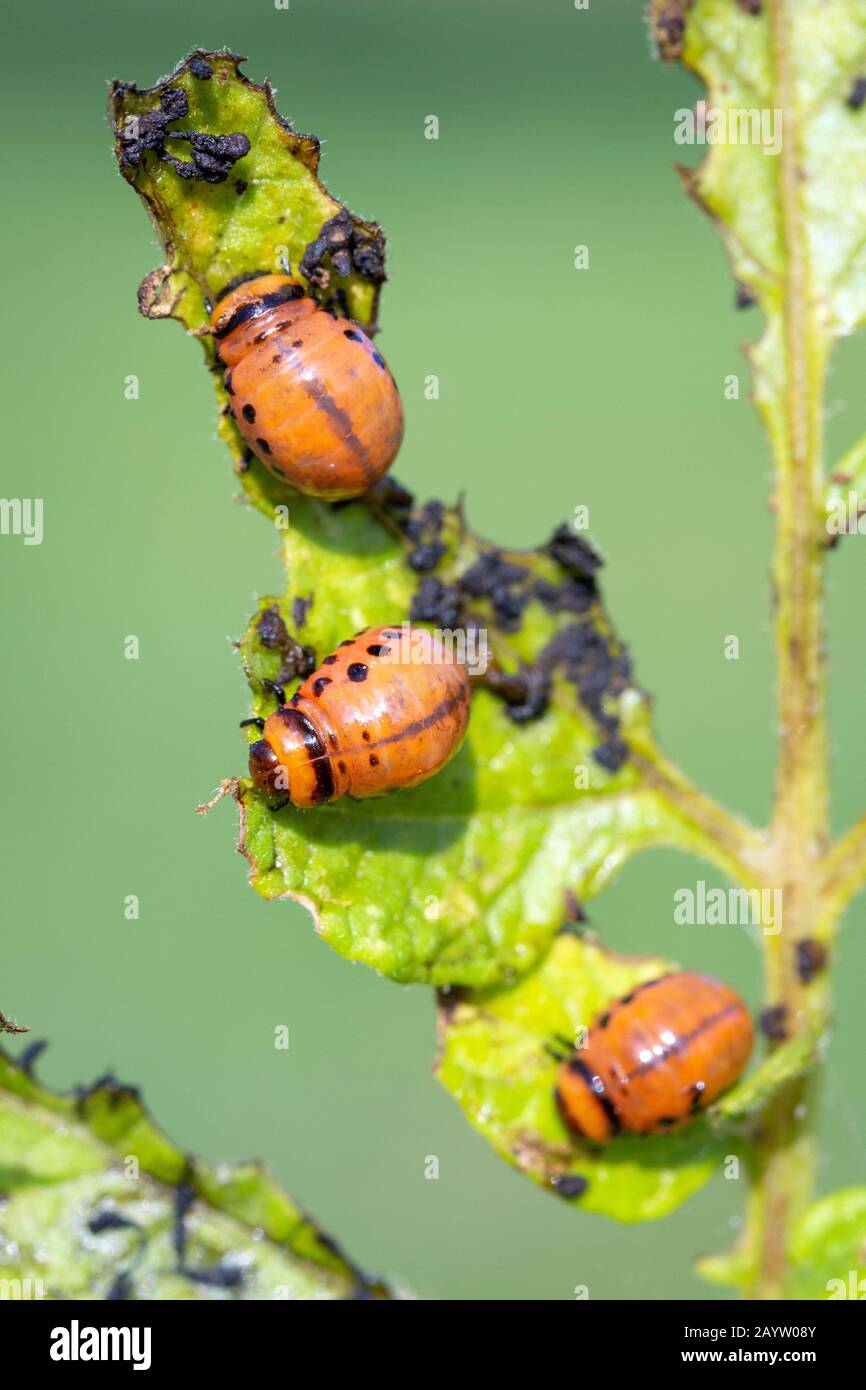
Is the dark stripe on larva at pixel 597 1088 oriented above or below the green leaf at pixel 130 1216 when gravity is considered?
above

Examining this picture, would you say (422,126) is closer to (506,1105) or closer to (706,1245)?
(706,1245)

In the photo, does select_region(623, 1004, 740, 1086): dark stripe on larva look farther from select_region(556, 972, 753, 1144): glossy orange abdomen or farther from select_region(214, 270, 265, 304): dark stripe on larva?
select_region(214, 270, 265, 304): dark stripe on larva

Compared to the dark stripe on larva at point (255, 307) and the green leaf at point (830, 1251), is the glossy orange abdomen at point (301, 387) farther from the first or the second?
the green leaf at point (830, 1251)

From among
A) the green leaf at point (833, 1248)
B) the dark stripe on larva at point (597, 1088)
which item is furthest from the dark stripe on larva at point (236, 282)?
the green leaf at point (833, 1248)

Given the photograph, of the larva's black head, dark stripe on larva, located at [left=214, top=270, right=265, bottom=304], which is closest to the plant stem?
the larva's black head

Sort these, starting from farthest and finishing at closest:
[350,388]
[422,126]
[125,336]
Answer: [422,126] < [125,336] < [350,388]
